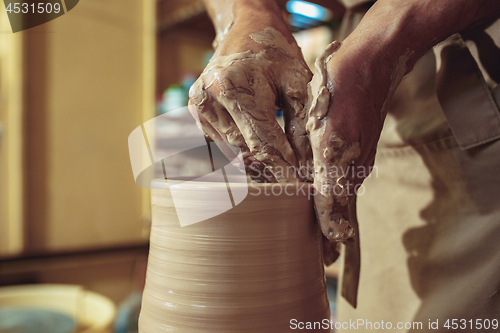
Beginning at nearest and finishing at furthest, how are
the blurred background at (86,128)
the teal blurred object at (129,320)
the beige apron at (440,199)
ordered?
1. the beige apron at (440,199)
2. the teal blurred object at (129,320)
3. the blurred background at (86,128)

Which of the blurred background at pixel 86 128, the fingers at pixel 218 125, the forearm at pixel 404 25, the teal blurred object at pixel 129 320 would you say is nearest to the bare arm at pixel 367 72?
the forearm at pixel 404 25

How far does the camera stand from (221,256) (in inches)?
18.0

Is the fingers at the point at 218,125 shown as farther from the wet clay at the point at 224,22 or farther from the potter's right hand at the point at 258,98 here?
the wet clay at the point at 224,22

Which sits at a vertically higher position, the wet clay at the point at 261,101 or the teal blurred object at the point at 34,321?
the wet clay at the point at 261,101

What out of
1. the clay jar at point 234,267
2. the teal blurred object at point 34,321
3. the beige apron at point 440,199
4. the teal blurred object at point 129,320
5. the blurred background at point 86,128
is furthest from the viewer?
the blurred background at point 86,128

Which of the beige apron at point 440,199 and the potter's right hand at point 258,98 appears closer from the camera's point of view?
the potter's right hand at point 258,98

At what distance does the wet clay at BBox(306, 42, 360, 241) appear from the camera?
470mm

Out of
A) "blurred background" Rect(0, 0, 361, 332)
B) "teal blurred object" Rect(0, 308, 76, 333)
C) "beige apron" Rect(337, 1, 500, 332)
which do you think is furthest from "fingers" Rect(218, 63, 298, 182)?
"blurred background" Rect(0, 0, 361, 332)

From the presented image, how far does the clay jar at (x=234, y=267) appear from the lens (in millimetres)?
455

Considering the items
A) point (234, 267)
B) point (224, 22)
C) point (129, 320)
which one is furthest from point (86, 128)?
point (234, 267)

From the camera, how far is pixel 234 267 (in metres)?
0.46

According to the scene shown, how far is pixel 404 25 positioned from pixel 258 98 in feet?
0.72

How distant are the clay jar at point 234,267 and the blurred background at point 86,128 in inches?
50.5

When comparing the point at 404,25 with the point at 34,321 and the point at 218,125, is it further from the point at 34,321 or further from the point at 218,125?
the point at 34,321
